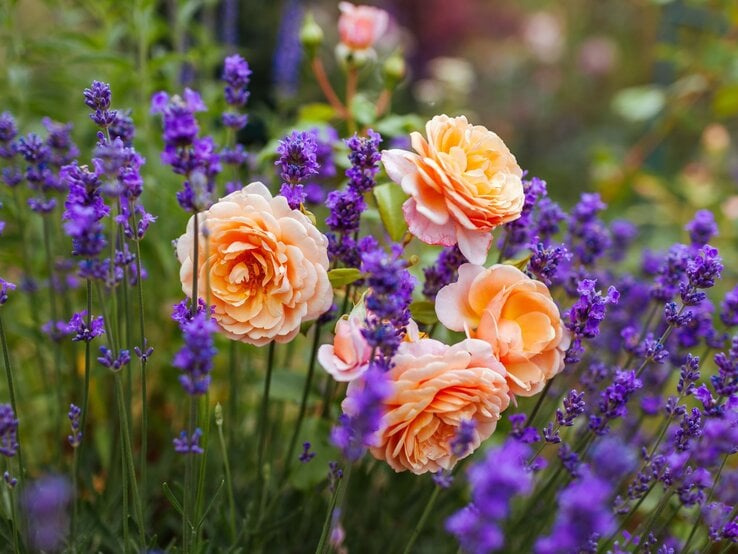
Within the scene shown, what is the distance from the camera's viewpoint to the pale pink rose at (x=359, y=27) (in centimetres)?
129

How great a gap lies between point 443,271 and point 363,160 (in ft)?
0.64

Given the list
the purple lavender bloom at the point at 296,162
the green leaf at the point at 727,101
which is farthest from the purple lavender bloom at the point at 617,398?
the green leaf at the point at 727,101

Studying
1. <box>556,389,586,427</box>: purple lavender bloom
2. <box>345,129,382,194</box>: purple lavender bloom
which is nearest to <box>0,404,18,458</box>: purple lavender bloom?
<box>345,129,382,194</box>: purple lavender bloom

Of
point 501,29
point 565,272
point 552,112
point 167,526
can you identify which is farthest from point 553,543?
point 501,29

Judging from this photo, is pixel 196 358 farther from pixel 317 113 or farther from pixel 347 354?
pixel 317 113

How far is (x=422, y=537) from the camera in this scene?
47.3 inches

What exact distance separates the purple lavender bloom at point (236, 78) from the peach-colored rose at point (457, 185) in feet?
0.75

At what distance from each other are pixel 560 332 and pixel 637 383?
0.31ft

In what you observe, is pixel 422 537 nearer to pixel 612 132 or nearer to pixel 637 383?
pixel 637 383

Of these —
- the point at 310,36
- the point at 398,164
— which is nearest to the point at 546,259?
the point at 398,164

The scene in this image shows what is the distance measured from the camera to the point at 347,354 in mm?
733

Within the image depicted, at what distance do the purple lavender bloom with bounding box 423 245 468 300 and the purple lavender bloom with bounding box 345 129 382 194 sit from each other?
0.15 m

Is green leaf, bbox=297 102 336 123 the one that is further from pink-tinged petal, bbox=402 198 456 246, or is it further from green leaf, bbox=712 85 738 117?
green leaf, bbox=712 85 738 117

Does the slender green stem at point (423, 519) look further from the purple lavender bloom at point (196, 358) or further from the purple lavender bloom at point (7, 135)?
the purple lavender bloom at point (7, 135)
